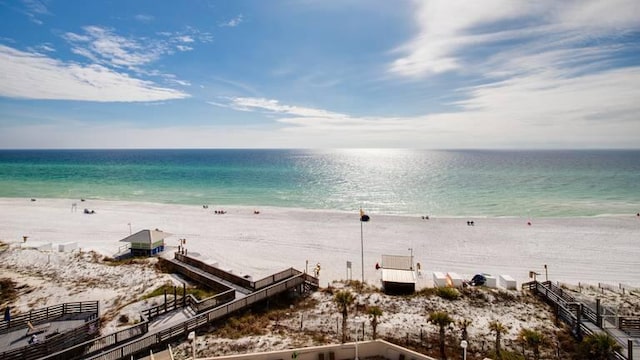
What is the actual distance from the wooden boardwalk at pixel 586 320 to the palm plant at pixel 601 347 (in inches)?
23.5

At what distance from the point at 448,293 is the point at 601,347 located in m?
7.11

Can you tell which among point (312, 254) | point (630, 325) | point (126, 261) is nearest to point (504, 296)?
point (630, 325)

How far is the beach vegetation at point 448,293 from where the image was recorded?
57.5 feet

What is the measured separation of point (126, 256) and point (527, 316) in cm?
2763

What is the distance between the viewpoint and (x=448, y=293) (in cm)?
1758

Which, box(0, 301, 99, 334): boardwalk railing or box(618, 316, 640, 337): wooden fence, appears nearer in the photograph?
box(618, 316, 640, 337): wooden fence

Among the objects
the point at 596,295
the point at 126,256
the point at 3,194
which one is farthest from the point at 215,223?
the point at 3,194

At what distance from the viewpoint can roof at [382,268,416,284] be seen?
61.0 ft

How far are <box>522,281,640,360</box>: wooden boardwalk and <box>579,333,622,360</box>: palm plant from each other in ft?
1.96

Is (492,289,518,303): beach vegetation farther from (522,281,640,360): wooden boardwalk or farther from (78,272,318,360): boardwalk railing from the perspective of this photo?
(78,272,318,360): boardwalk railing

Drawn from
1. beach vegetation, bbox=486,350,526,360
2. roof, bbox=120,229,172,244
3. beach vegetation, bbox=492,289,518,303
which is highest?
roof, bbox=120,229,172,244

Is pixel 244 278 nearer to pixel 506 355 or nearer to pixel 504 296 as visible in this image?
pixel 506 355

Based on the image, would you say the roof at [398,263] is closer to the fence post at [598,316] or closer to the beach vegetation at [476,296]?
the beach vegetation at [476,296]

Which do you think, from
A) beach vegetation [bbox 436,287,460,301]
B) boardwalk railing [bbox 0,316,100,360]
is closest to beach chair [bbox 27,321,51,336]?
boardwalk railing [bbox 0,316,100,360]
